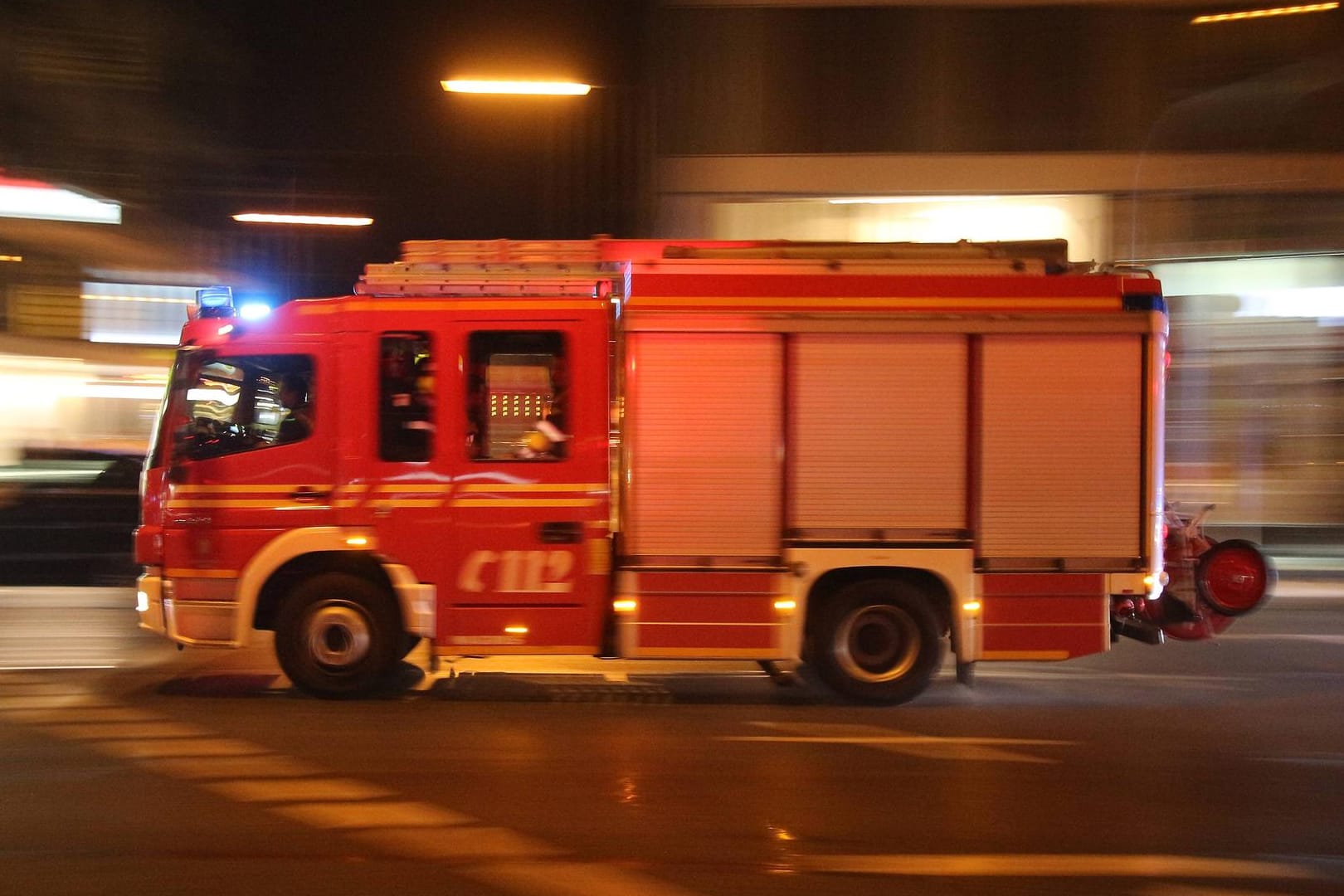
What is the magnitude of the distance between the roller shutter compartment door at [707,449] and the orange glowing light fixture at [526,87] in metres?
8.23

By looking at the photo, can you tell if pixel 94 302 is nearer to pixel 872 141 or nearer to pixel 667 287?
pixel 872 141

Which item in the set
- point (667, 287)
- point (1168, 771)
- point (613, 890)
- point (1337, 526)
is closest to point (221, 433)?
A: point (667, 287)

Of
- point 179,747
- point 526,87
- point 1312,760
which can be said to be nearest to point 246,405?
point 179,747

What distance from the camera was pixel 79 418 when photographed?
53.7ft

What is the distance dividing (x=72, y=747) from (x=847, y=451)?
4.93 m

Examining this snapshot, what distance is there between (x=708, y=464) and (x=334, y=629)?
272cm

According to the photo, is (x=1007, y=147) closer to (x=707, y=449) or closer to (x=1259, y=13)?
(x=1259, y=13)

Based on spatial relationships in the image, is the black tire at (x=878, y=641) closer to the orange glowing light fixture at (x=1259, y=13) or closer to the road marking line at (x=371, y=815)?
the road marking line at (x=371, y=815)

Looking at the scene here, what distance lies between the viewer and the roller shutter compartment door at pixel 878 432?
774 cm

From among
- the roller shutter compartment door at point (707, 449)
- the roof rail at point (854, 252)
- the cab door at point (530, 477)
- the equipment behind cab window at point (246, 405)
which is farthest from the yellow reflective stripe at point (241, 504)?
the roof rail at point (854, 252)

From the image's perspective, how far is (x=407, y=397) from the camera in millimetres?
7734

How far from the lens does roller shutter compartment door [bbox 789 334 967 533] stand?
774 centimetres

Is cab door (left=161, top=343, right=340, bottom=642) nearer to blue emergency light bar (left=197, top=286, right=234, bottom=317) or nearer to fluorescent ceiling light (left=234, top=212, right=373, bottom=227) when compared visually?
blue emergency light bar (left=197, top=286, right=234, bottom=317)

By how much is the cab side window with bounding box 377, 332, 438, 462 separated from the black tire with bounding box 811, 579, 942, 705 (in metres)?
2.87
